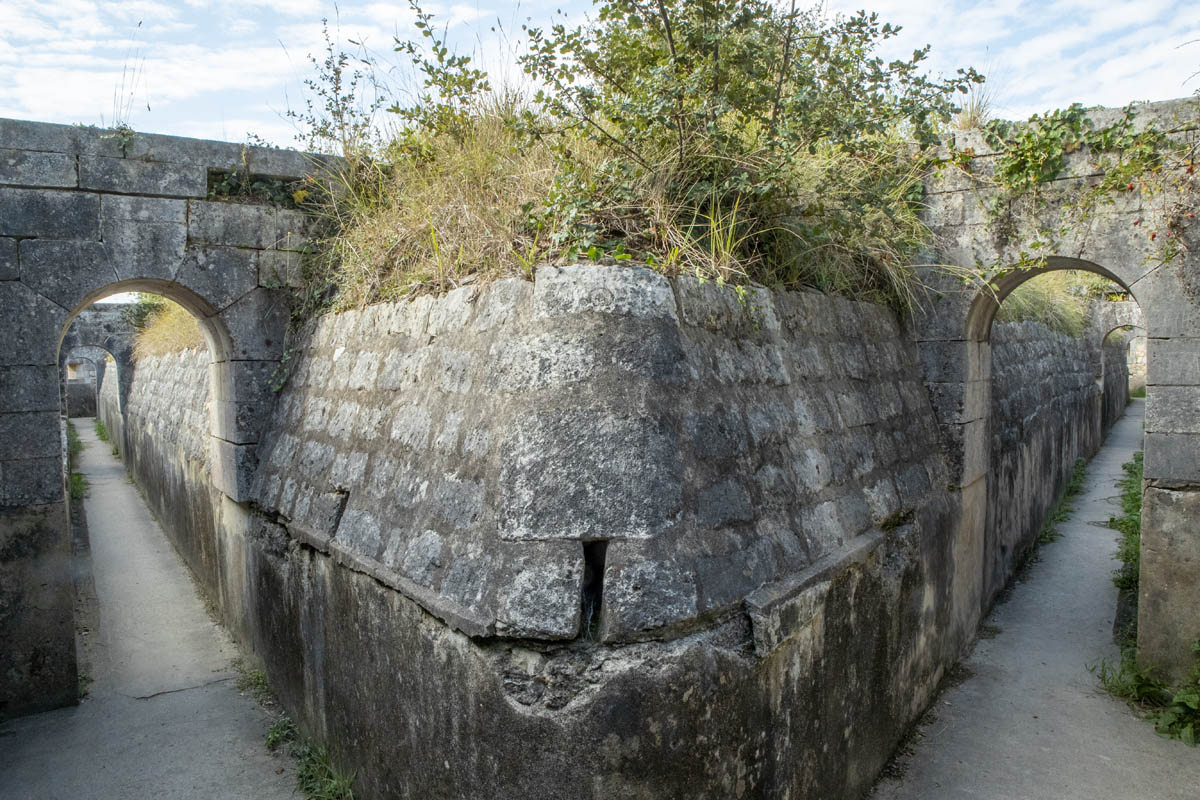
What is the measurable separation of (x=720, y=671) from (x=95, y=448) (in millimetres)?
21077

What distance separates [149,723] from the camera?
205 inches

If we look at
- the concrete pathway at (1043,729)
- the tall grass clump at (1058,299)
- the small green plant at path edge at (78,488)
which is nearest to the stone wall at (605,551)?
the concrete pathway at (1043,729)

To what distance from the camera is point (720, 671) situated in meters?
2.85

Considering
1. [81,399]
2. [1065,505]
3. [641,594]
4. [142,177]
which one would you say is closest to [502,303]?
[641,594]

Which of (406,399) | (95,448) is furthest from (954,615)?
(95,448)

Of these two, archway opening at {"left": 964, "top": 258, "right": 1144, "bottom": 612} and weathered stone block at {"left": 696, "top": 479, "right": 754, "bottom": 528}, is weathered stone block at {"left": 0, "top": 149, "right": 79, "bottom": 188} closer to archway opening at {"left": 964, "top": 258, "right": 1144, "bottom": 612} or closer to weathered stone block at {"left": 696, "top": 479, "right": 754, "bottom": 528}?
weathered stone block at {"left": 696, "top": 479, "right": 754, "bottom": 528}

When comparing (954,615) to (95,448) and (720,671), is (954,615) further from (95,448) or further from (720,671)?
(95,448)

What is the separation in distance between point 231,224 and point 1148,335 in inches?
241

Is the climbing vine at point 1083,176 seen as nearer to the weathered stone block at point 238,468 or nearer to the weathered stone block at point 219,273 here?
the weathered stone block at point 219,273

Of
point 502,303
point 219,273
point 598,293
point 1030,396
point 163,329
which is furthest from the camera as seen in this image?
point 163,329

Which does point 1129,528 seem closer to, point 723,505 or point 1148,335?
point 1148,335

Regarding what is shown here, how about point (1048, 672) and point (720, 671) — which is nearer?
point (720, 671)

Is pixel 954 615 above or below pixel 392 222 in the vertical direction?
below

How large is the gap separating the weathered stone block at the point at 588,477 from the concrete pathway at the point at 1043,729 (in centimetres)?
241
